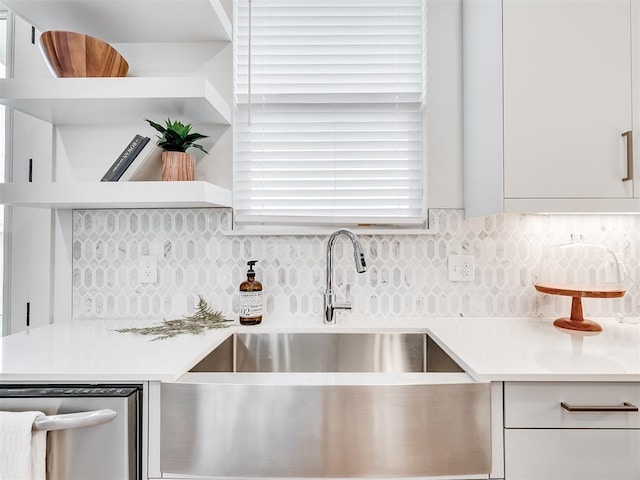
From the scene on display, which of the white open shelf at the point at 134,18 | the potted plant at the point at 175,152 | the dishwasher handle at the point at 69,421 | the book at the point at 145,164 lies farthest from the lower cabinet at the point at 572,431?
the white open shelf at the point at 134,18

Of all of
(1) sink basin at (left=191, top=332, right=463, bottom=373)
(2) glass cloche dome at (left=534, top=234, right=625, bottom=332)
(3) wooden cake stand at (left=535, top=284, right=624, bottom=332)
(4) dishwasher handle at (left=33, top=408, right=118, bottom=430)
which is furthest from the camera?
(2) glass cloche dome at (left=534, top=234, right=625, bottom=332)

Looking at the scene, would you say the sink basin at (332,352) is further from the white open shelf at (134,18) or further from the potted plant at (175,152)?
the white open shelf at (134,18)

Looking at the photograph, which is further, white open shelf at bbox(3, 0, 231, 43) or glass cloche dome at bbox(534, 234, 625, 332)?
glass cloche dome at bbox(534, 234, 625, 332)

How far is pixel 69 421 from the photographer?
2.90 feet

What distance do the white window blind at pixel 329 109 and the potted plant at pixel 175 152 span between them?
0.83ft

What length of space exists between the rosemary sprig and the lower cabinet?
A: 40.0 inches

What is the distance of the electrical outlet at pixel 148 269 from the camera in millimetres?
1621

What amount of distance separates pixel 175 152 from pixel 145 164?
0.12m

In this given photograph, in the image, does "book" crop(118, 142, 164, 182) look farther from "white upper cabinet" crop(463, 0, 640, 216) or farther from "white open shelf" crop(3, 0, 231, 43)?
"white upper cabinet" crop(463, 0, 640, 216)

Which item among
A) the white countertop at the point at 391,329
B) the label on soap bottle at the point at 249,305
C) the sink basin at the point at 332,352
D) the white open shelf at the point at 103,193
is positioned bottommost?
the sink basin at the point at 332,352

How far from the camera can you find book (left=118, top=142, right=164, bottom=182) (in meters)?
1.39

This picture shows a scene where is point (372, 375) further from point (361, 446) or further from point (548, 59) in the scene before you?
point (548, 59)

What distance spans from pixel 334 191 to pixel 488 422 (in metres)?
1.04

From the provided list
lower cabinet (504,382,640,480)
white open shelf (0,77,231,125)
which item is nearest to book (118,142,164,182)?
white open shelf (0,77,231,125)
